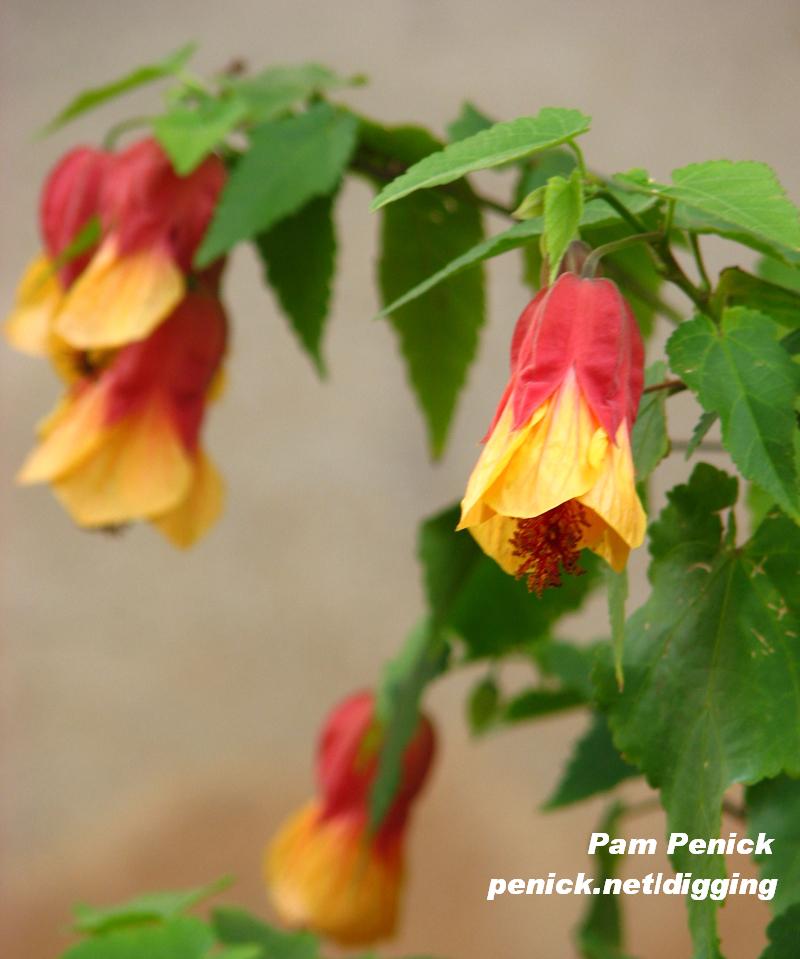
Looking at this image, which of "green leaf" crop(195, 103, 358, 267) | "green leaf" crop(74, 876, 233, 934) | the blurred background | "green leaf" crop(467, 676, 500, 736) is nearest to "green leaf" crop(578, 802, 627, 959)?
"green leaf" crop(467, 676, 500, 736)

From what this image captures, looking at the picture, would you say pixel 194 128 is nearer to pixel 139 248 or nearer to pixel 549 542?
pixel 139 248

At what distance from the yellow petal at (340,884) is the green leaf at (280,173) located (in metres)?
0.25

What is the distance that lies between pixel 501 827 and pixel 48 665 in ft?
1.34

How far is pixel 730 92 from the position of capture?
35.8 inches

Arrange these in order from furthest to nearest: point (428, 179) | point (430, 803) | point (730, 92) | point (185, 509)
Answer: point (430, 803), point (730, 92), point (185, 509), point (428, 179)

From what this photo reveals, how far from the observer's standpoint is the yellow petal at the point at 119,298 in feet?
1.28

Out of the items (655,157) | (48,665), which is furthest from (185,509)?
(48,665)

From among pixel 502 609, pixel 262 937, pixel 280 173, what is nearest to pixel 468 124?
pixel 280 173

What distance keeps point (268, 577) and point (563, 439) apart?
89 centimetres

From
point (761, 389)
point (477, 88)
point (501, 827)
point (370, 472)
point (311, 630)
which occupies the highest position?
point (477, 88)

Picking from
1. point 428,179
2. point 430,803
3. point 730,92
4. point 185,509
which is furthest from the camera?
point 430,803

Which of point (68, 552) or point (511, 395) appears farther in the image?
point (68, 552)

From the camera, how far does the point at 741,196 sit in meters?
0.21

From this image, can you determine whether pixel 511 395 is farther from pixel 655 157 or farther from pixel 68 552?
pixel 68 552
